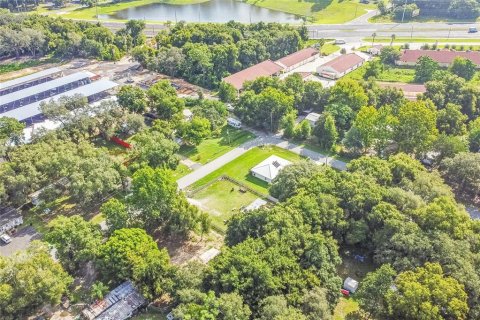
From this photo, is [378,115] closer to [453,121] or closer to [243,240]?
[453,121]

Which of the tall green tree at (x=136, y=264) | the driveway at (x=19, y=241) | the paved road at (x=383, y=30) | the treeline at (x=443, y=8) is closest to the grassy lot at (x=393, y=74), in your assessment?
the paved road at (x=383, y=30)

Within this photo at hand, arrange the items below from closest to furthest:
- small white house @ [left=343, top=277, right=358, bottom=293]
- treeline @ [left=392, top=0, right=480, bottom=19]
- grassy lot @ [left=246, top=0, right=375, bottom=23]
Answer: small white house @ [left=343, top=277, right=358, bottom=293]
treeline @ [left=392, top=0, right=480, bottom=19]
grassy lot @ [left=246, top=0, right=375, bottom=23]

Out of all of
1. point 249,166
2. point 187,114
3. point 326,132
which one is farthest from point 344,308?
point 187,114

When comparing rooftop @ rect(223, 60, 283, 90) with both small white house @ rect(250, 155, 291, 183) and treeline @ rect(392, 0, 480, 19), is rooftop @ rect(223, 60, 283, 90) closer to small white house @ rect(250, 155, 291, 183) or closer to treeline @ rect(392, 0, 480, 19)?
small white house @ rect(250, 155, 291, 183)

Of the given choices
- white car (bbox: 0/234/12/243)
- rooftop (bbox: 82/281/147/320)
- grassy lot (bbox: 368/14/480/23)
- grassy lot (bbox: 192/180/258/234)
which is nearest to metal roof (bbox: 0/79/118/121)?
white car (bbox: 0/234/12/243)

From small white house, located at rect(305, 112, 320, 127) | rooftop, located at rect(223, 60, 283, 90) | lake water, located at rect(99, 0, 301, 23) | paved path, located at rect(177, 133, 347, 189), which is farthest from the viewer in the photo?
lake water, located at rect(99, 0, 301, 23)

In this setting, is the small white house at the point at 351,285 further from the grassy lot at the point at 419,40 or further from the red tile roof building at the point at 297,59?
the grassy lot at the point at 419,40

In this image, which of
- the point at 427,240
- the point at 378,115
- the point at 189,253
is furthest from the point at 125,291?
the point at 378,115
